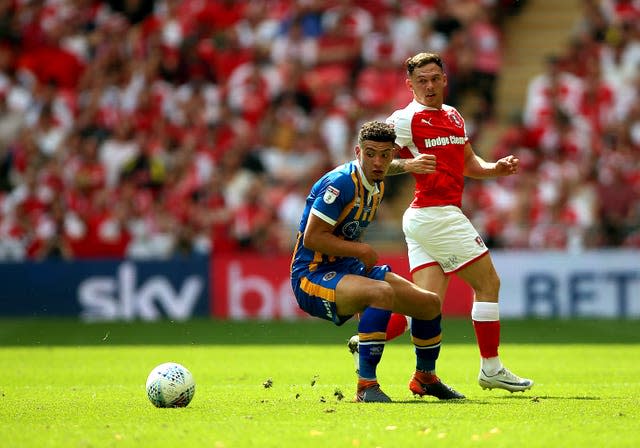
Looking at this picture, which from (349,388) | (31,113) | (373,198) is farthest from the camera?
(31,113)

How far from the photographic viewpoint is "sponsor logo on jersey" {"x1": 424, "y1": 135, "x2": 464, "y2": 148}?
923cm

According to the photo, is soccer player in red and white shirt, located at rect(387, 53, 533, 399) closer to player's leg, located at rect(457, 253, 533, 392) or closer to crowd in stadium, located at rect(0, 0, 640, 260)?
player's leg, located at rect(457, 253, 533, 392)

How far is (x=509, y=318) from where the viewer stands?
60.2 ft

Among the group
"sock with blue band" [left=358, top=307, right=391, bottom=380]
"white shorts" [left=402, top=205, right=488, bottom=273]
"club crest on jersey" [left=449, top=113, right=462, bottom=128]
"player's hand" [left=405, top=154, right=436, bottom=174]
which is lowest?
"sock with blue band" [left=358, top=307, right=391, bottom=380]

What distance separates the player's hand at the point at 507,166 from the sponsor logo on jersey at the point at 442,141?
1.22ft

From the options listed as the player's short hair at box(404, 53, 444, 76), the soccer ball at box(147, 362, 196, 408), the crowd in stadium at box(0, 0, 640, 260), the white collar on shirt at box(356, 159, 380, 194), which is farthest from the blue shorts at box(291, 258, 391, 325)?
the crowd in stadium at box(0, 0, 640, 260)

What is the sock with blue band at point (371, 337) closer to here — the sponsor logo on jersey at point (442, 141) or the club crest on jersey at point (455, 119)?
the sponsor logo on jersey at point (442, 141)

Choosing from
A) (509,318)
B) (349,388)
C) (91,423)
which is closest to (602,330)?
(509,318)

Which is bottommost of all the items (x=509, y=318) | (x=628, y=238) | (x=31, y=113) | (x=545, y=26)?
(x=509, y=318)

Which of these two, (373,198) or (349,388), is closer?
(373,198)

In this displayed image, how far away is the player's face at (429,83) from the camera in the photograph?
921 cm

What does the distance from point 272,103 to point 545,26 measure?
18.8 ft

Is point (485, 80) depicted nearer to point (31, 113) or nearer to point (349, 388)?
point (31, 113)

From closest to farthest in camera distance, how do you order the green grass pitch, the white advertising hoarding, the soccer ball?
the green grass pitch
the soccer ball
the white advertising hoarding
